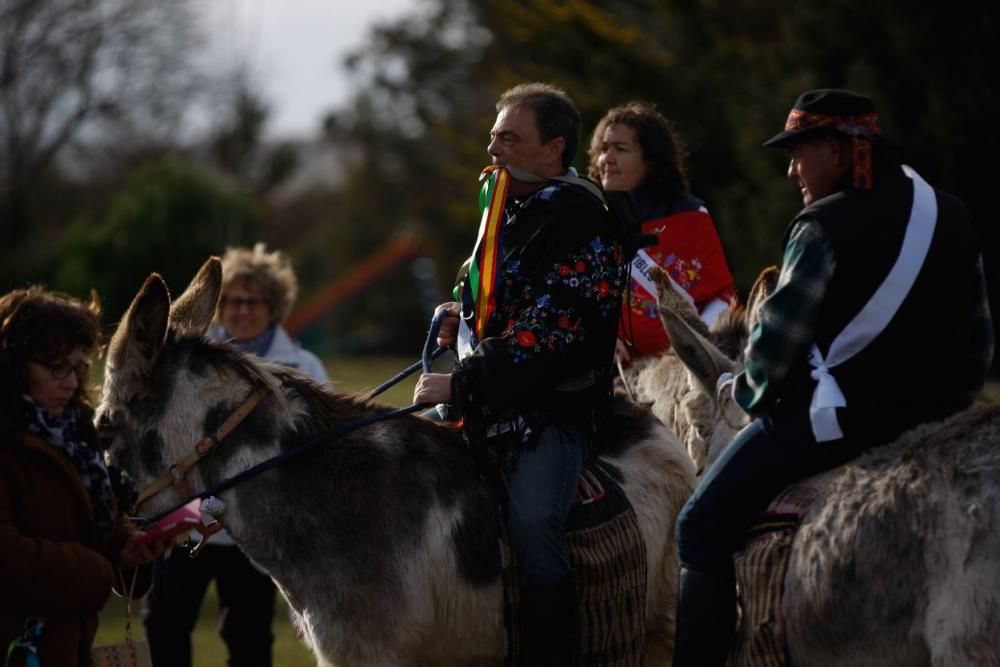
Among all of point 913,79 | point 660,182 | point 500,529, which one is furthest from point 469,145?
point 500,529

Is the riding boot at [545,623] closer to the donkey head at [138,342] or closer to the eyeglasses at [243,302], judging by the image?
the donkey head at [138,342]

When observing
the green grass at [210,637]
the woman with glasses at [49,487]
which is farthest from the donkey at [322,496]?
the green grass at [210,637]

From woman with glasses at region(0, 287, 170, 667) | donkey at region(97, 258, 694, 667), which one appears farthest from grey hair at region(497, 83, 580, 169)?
woman with glasses at region(0, 287, 170, 667)

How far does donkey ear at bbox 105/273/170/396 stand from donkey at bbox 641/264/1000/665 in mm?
2148

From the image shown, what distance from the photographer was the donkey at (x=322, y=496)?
427cm

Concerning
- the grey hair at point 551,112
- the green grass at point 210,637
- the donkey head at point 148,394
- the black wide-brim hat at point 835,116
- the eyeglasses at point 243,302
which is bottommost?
the green grass at point 210,637

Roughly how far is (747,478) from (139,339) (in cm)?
202

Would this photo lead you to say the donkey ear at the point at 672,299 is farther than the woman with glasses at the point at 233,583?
No

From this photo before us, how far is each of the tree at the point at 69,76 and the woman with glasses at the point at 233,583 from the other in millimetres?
38245

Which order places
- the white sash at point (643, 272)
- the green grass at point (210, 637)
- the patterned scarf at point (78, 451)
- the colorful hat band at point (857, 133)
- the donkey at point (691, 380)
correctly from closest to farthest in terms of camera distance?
the patterned scarf at point (78, 451) < the colorful hat band at point (857, 133) < the donkey at point (691, 380) < the white sash at point (643, 272) < the green grass at point (210, 637)

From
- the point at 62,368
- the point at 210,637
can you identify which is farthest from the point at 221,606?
the point at 62,368

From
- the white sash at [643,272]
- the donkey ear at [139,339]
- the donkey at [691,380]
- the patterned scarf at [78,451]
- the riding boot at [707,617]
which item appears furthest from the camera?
the white sash at [643,272]

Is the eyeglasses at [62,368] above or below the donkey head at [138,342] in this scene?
below

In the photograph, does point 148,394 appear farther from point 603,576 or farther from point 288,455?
point 603,576
